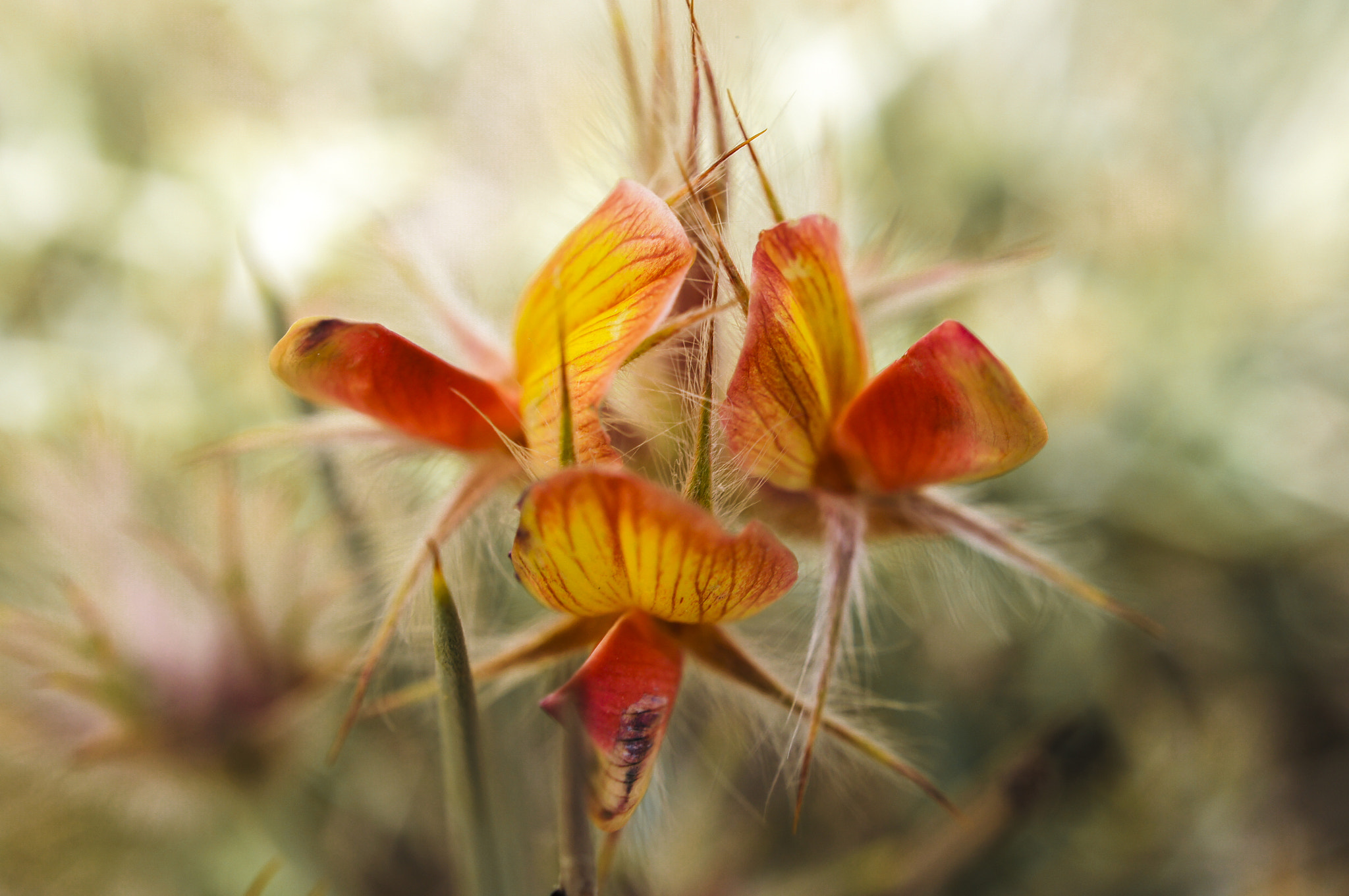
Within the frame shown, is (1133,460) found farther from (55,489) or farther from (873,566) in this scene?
(55,489)

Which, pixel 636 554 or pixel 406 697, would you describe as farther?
pixel 406 697

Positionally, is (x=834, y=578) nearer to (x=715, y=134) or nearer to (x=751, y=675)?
(x=751, y=675)

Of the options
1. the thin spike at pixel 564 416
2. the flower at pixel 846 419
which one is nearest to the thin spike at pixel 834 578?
the flower at pixel 846 419

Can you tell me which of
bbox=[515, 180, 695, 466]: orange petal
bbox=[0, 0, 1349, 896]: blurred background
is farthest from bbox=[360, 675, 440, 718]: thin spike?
bbox=[515, 180, 695, 466]: orange petal

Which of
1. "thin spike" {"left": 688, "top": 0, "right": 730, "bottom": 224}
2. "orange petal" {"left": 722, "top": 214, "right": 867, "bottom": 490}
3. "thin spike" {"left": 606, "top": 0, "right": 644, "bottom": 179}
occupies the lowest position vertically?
"orange petal" {"left": 722, "top": 214, "right": 867, "bottom": 490}

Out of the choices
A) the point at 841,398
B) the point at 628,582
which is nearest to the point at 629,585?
the point at 628,582

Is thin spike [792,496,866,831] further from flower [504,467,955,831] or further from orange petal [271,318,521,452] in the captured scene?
orange petal [271,318,521,452]

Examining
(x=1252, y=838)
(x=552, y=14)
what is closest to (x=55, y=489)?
(x=552, y=14)
